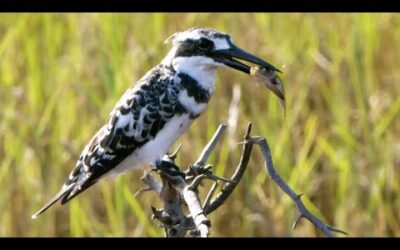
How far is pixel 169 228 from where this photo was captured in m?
2.73

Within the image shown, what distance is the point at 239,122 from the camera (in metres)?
4.60

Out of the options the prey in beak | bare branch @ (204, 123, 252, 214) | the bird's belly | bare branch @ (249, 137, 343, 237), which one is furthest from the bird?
bare branch @ (249, 137, 343, 237)

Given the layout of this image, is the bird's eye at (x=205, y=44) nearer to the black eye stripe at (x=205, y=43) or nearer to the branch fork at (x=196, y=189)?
the black eye stripe at (x=205, y=43)

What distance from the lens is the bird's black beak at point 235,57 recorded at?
298cm

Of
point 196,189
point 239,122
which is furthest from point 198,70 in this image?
point 239,122

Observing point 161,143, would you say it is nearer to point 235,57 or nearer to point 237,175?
point 235,57

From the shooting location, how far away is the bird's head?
3045mm

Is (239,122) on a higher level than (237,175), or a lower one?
higher

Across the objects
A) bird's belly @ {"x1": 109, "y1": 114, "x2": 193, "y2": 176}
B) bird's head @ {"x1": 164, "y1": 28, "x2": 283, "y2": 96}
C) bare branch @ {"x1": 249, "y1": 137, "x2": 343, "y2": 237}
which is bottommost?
bare branch @ {"x1": 249, "y1": 137, "x2": 343, "y2": 237}

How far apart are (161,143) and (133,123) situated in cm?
13

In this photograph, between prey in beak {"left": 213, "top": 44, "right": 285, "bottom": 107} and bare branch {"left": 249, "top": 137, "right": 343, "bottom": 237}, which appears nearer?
bare branch {"left": 249, "top": 137, "right": 343, "bottom": 237}

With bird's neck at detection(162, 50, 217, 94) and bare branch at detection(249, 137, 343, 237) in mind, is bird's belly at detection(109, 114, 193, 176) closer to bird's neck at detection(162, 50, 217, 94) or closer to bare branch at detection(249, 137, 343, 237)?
bird's neck at detection(162, 50, 217, 94)
